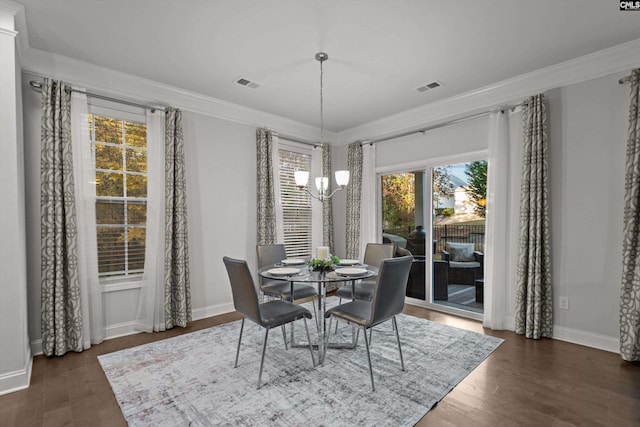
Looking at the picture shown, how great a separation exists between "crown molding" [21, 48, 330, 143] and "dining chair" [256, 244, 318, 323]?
190 cm

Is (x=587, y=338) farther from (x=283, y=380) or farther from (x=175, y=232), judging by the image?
(x=175, y=232)

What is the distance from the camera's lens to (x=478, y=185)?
401 cm

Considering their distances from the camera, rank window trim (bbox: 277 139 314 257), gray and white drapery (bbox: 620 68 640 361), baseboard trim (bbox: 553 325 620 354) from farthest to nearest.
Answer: window trim (bbox: 277 139 314 257)
baseboard trim (bbox: 553 325 620 354)
gray and white drapery (bbox: 620 68 640 361)

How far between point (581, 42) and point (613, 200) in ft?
4.84

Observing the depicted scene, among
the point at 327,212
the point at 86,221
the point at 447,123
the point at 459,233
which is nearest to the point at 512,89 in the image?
the point at 447,123

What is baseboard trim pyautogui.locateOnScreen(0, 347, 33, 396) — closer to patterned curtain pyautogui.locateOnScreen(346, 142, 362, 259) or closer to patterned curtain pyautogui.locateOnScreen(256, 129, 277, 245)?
patterned curtain pyautogui.locateOnScreen(256, 129, 277, 245)

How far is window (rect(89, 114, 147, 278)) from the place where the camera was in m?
3.32

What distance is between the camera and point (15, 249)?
2.34m

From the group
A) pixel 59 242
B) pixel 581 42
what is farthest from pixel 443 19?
pixel 59 242

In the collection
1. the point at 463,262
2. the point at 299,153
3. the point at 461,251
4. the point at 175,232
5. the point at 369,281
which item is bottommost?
the point at 369,281

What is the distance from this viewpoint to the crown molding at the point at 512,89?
9.48 feet

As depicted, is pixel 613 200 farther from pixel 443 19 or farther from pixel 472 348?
pixel 443 19

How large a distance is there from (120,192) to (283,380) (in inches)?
105

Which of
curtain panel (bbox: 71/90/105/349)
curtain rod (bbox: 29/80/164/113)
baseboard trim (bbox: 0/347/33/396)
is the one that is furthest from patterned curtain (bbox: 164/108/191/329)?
baseboard trim (bbox: 0/347/33/396)
